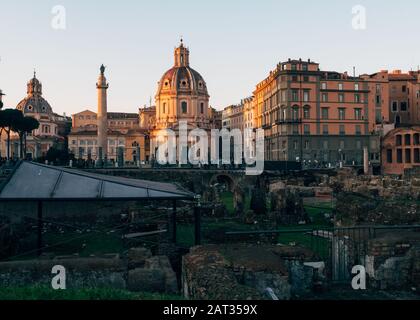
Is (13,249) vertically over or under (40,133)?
under

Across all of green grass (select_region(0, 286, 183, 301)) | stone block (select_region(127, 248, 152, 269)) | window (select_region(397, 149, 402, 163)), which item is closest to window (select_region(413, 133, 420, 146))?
window (select_region(397, 149, 402, 163))

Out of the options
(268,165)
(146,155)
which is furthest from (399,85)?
(146,155)

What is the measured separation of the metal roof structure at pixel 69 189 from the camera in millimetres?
10773

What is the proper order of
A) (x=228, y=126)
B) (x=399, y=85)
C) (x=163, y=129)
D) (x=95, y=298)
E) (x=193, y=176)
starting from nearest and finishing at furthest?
(x=95, y=298), (x=193, y=176), (x=399, y=85), (x=163, y=129), (x=228, y=126)

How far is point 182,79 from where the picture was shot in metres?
91.1

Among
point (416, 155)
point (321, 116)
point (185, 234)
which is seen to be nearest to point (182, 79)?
point (321, 116)

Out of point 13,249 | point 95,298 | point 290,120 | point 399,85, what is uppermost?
point 399,85

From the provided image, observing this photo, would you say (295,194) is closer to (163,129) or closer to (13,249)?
(13,249)

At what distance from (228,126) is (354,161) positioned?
153ft

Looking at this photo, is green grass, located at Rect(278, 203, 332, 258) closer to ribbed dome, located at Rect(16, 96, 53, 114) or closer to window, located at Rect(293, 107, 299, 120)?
window, located at Rect(293, 107, 299, 120)

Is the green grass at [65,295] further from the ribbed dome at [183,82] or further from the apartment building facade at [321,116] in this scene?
the ribbed dome at [183,82]

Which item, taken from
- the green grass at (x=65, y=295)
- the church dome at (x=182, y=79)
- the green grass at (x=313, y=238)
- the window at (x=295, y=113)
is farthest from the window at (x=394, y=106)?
the green grass at (x=65, y=295)

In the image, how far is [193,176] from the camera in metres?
48.5

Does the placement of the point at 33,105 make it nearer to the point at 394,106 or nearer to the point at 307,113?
the point at 307,113
